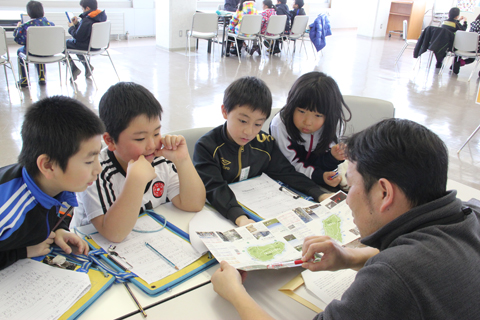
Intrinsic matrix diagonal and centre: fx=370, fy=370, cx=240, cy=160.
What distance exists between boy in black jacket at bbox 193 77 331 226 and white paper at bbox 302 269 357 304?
470 mm

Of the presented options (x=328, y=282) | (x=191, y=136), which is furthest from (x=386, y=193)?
(x=191, y=136)

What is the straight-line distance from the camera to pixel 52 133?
3.16 feet

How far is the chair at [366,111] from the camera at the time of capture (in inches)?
85.2

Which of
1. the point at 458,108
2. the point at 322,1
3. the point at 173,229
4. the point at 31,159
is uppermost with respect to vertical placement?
the point at 322,1

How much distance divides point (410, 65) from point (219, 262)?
8.07 meters

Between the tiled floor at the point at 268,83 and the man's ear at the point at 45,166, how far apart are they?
2.35 m

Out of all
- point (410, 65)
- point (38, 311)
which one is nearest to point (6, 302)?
point (38, 311)

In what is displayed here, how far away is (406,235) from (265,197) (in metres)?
0.74

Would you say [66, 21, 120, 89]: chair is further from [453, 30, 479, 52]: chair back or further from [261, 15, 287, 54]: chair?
[453, 30, 479, 52]: chair back

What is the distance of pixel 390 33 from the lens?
1178 centimetres

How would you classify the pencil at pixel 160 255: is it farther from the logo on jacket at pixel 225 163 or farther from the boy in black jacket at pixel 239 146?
the logo on jacket at pixel 225 163

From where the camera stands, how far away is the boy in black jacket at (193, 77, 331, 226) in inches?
59.7

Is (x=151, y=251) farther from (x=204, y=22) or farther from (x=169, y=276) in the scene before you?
(x=204, y=22)

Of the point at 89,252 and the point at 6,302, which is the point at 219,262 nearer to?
the point at 89,252
